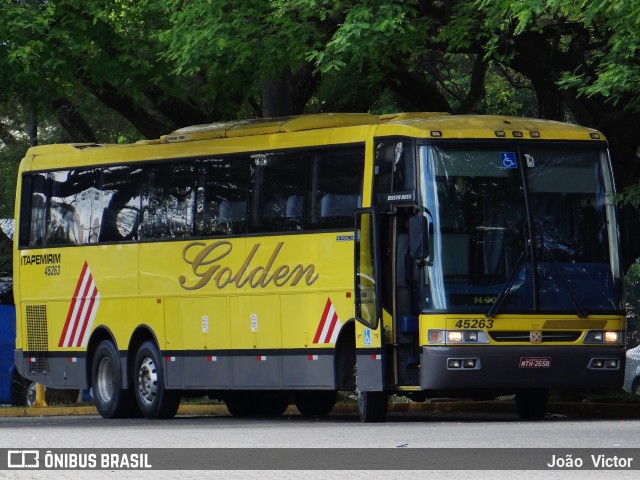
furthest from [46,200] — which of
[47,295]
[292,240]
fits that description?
[292,240]

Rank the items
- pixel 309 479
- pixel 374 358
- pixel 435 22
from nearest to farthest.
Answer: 1. pixel 309 479
2. pixel 374 358
3. pixel 435 22

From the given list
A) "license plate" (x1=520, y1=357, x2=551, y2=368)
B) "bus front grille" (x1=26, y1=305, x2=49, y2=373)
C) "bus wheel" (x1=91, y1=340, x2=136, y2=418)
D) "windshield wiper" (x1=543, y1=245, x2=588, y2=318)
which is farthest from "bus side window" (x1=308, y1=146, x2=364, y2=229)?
"bus front grille" (x1=26, y1=305, x2=49, y2=373)

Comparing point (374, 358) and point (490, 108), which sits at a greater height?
point (490, 108)

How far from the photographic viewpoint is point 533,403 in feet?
68.0

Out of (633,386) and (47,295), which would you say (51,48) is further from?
(633,386)

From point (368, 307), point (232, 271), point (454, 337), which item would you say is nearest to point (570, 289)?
point (454, 337)

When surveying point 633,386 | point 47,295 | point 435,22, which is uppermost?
point 435,22

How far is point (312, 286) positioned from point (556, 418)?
381 cm

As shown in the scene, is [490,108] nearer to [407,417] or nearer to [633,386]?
[633,386]

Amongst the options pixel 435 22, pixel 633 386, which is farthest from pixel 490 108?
pixel 435 22

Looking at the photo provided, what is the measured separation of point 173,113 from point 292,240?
26.3ft

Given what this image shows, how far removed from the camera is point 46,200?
24.9 m

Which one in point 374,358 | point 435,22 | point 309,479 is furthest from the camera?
point 435,22

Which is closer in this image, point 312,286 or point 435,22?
point 312,286
